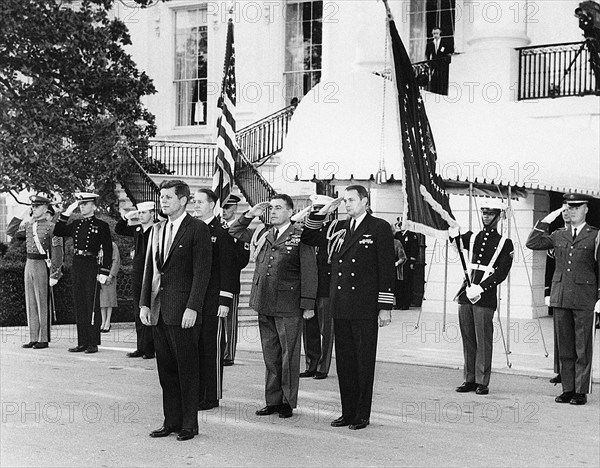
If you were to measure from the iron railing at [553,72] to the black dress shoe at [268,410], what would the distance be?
497 inches

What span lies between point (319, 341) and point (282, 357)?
2.92 metres

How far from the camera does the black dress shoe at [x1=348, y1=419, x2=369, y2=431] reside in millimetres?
8859

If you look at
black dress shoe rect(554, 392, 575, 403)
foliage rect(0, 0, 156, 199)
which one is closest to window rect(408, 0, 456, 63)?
foliage rect(0, 0, 156, 199)

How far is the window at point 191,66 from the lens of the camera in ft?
94.2

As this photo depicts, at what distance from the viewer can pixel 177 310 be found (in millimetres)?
8234

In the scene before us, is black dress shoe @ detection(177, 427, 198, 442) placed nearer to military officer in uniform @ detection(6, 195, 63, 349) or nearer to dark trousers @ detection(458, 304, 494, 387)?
dark trousers @ detection(458, 304, 494, 387)

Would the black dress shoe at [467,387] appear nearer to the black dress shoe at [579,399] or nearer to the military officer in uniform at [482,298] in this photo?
the military officer in uniform at [482,298]

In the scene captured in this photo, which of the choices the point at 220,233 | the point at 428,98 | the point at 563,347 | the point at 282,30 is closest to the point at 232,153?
the point at 428,98

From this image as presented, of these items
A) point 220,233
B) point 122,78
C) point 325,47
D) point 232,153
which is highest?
point 325,47

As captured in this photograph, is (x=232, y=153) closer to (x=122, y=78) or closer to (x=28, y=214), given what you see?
(x=28, y=214)

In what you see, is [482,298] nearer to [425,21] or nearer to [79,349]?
[79,349]

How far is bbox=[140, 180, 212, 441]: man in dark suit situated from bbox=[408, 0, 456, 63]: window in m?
16.7

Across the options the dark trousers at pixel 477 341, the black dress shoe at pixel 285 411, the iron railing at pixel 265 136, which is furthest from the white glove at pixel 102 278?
the iron railing at pixel 265 136

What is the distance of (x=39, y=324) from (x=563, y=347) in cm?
727
